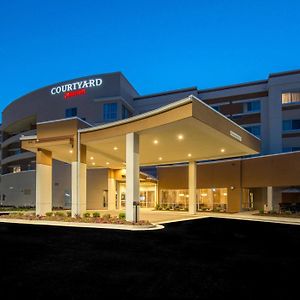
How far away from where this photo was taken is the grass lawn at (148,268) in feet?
25.0

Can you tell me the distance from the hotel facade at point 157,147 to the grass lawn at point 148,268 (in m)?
8.75

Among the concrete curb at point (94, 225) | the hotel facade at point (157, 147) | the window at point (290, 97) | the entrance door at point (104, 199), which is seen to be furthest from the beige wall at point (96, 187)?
the window at point (290, 97)

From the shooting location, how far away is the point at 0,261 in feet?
36.1

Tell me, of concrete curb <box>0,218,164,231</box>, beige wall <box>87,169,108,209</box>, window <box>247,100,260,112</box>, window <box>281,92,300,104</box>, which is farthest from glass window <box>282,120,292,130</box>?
concrete curb <box>0,218,164,231</box>

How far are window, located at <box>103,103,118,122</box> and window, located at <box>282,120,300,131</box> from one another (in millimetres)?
23971

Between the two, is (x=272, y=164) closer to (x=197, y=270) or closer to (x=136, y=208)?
(x=136, y=208)

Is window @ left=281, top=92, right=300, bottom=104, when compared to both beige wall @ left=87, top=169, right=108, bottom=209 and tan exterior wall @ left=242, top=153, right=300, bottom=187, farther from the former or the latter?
beige wall @ left=87, top=169, right=108, bottom=209

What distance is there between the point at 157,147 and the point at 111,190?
20.6 m

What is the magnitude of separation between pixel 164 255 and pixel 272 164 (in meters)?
31.1

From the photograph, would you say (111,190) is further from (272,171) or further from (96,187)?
(272,171)

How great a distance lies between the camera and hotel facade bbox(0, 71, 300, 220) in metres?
25.0

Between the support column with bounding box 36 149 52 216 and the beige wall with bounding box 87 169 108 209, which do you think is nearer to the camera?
the support column with bounding box 36 149 52 216

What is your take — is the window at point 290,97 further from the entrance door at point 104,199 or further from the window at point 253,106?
the entrance door at point 104,199

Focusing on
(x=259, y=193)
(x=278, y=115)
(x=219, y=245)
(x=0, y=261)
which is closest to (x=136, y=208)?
(x=219, y=245)
